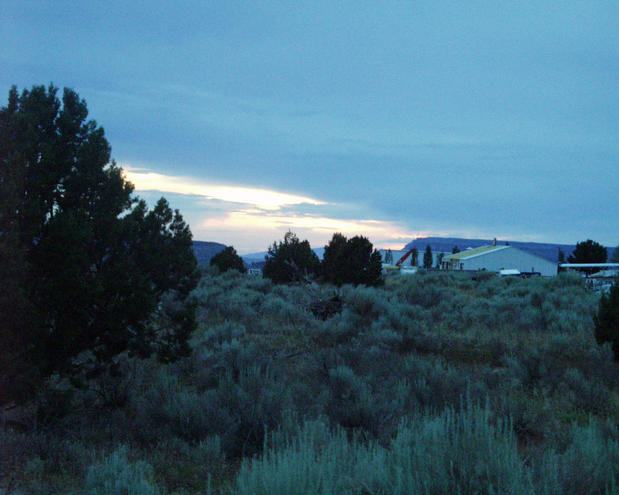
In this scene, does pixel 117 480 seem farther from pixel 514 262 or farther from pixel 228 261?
pixel 514 262

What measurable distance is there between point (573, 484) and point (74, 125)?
6.55m

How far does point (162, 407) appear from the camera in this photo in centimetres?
604

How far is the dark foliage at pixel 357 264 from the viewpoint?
80.6ft

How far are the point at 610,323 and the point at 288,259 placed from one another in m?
21.7

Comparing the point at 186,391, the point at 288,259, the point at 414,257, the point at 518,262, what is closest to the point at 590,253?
the point at 518,262

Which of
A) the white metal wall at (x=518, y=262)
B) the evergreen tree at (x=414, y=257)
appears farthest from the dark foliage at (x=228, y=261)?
the evergreen tree at (x=414, y=257)

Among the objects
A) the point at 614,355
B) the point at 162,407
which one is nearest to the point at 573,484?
the point at 162,407

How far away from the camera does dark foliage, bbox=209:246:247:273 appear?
3592 cm

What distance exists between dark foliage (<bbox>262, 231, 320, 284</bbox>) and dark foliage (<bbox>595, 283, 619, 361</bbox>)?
19.6m

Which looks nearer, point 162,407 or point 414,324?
point 162,407

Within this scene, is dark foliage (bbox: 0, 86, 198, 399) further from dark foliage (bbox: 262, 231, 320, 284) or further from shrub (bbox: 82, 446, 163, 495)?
dark foliage (bbox: 262, 231, 320, 284)

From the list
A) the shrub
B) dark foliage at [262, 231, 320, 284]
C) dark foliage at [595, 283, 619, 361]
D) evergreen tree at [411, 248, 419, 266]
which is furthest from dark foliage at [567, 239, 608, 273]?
the shrub

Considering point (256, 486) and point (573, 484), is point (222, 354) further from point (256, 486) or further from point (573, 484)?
point (573, 484)

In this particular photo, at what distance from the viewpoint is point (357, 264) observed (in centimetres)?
2455
